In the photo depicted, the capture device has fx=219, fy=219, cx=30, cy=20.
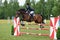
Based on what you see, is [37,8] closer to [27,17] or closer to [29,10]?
[27,17]

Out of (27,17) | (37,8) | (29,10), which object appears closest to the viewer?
(29,10)

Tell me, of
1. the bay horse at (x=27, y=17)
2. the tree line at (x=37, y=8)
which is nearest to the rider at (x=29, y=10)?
the bay horse at (x=27, y=17)

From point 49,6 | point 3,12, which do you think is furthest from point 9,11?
point 49,6

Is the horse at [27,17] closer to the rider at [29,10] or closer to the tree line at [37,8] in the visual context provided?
the rider at [29,10]

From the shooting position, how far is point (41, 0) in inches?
2482

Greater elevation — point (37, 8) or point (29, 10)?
point (29, 10)

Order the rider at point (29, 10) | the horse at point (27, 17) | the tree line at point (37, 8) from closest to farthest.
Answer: the rider at point (29, 10), the horse at point (27, 17), the tree line at point (37, 8)

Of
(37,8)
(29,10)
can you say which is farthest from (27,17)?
(37,8)

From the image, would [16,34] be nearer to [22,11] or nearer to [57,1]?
[22,11]

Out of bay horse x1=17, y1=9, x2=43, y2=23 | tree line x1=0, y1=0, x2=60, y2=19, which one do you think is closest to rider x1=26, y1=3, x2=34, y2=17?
bay horse x1=17, y1=9, x2=43, y2=23

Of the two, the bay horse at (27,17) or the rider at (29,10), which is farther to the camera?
the bay horse at (27,17)

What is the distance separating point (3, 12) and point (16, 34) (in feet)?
186

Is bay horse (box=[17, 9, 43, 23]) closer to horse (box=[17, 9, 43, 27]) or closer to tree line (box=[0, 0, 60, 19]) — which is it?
horse (box=[17, 9, 43, 27])

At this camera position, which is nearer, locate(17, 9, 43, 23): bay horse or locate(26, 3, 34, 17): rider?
locate(26, 3, 34, 17): rider
